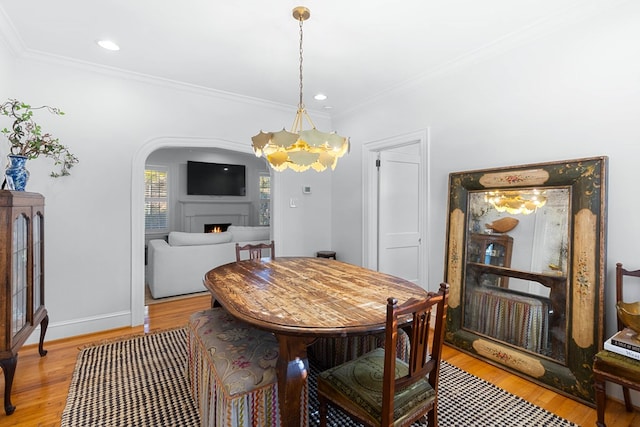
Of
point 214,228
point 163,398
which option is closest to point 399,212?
point 163,398

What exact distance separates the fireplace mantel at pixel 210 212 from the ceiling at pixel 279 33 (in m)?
4.49

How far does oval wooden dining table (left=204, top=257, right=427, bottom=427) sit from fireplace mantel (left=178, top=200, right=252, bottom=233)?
5347 millimetres

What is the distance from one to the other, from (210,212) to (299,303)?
6496 mm

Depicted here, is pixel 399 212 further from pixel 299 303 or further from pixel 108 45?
pixel 108 45

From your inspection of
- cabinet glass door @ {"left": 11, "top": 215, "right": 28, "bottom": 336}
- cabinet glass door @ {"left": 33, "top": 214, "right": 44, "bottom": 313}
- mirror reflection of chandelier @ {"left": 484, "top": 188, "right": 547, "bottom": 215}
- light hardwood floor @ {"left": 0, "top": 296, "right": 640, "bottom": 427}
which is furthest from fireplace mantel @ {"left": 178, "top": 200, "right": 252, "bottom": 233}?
mirror reflection of chandelier @ {"left": 484, "top": 188, "right": 547, "bottom": 215}

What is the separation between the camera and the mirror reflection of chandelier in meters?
2.37

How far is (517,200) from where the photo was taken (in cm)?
248

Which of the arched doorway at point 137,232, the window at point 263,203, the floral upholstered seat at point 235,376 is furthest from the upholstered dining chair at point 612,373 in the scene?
the window at point 263,203

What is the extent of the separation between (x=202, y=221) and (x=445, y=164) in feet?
20.0

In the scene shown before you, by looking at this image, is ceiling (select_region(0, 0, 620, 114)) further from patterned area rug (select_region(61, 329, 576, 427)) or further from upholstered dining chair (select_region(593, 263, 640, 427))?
patterned area rug (select_region(61, 329, 576, 427))

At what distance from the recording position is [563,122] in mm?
2268

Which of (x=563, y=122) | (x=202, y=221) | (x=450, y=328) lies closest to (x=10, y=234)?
(x=450, y=328)

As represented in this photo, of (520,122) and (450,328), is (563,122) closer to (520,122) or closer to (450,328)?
(520,122)

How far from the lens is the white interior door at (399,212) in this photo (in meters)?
4.11
